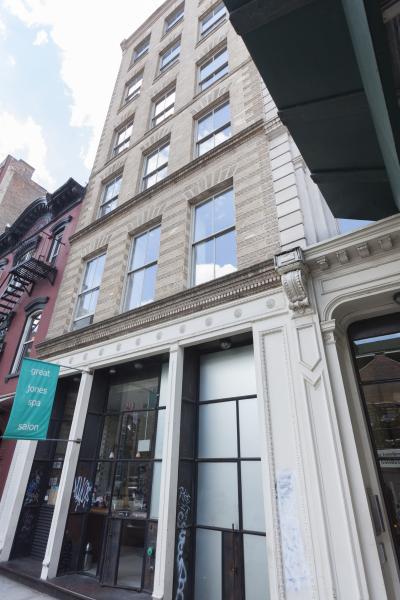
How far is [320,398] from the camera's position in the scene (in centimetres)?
507

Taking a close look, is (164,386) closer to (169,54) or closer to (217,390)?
(217,390)

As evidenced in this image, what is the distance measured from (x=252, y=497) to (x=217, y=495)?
766 millimetres

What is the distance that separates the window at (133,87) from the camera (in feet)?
55.4

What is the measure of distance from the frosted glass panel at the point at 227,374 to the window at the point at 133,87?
1529cm

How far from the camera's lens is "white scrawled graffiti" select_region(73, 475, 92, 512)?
7.99m

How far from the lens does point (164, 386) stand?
797 centimetres

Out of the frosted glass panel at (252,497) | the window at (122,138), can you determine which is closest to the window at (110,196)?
the window at (122,138)

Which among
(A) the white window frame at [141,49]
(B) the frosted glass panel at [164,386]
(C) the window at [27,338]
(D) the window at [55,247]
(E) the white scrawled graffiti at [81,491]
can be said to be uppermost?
(A) the white window frame at [141,49]

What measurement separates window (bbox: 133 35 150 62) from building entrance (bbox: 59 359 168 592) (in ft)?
60.1

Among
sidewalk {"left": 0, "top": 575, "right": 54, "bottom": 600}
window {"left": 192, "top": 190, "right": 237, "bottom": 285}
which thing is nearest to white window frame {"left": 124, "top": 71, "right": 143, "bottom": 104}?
window {"left": 192, "top": 190, "right": 237, "bottom": 285}

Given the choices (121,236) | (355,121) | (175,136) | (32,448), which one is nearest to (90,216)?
(121,236)

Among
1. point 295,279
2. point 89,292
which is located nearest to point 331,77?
point 295,279

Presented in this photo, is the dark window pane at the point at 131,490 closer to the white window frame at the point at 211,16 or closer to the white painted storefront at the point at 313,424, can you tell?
the white painted storefront at the point at 313,424

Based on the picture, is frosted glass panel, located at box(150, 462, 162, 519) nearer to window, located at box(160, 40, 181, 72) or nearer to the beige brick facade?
the beige brick facade
